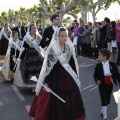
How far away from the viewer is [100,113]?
6324mm

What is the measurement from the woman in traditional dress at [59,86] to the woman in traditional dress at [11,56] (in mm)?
4507

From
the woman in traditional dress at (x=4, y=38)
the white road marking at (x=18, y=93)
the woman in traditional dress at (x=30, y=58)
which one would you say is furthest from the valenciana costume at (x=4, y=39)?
the woman in traditional dress at (x=30, y=58)

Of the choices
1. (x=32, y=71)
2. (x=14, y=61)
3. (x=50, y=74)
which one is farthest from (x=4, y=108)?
(x=14, y=61)

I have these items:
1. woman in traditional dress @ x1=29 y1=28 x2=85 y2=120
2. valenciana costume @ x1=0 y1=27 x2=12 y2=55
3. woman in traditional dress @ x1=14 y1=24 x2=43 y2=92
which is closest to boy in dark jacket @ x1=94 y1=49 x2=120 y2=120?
woman in traditional dress @ x1=29 y1=28 x2=85 y2=120

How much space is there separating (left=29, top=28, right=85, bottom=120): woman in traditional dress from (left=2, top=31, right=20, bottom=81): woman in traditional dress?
4.51 meters

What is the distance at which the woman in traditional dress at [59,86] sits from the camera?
4.96 metres

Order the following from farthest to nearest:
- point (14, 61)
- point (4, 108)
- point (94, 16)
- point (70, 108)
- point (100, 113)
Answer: point (94, 16)
point (14, 61)
point (4, 108)
point (100, 113)
point (70, 108)

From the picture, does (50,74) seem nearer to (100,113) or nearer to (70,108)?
(70,108)

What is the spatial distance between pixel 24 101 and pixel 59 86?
8.33 feet

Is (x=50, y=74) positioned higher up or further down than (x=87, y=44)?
higher up

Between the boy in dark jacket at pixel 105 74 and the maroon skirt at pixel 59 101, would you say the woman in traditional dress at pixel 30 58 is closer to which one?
the boy in dark jacket at pixel 105 74

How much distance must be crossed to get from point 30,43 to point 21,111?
1.96 metres

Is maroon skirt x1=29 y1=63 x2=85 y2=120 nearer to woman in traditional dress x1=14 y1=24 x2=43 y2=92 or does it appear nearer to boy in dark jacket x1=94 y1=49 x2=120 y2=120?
boy in dark jacket x1=94 y1=49 x2=120 y2=120

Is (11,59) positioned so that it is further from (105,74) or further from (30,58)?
(105,74)
